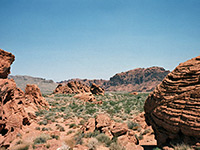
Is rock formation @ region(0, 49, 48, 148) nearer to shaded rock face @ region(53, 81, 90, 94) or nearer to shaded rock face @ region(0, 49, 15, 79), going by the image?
shaded rock face @ region(0, 49, 15, 79)

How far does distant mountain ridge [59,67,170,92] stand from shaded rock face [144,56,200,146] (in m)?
117

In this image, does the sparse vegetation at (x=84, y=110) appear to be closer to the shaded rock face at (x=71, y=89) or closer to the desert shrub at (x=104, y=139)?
the desert shrub at (x=104, y=139)

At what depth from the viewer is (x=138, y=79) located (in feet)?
459

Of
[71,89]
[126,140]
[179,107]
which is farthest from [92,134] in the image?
[71,89]

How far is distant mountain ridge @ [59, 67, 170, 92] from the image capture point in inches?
5007

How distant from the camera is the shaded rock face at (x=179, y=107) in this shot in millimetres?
5609

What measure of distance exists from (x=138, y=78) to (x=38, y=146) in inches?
5546

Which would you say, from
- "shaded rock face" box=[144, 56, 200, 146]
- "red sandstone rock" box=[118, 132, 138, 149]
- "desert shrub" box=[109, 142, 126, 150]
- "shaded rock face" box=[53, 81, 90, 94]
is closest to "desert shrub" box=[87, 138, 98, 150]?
"desert shrub" box=[109, 142, 126, 150]

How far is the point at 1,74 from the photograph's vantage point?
953 cm

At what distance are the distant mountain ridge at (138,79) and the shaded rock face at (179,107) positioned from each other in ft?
385

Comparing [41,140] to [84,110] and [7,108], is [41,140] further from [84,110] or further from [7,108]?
[84,110]

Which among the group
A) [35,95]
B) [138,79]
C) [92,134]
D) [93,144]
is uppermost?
[138,79]

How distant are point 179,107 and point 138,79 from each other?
13854 centimetres

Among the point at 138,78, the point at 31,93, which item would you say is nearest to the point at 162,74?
the point at 138,78
